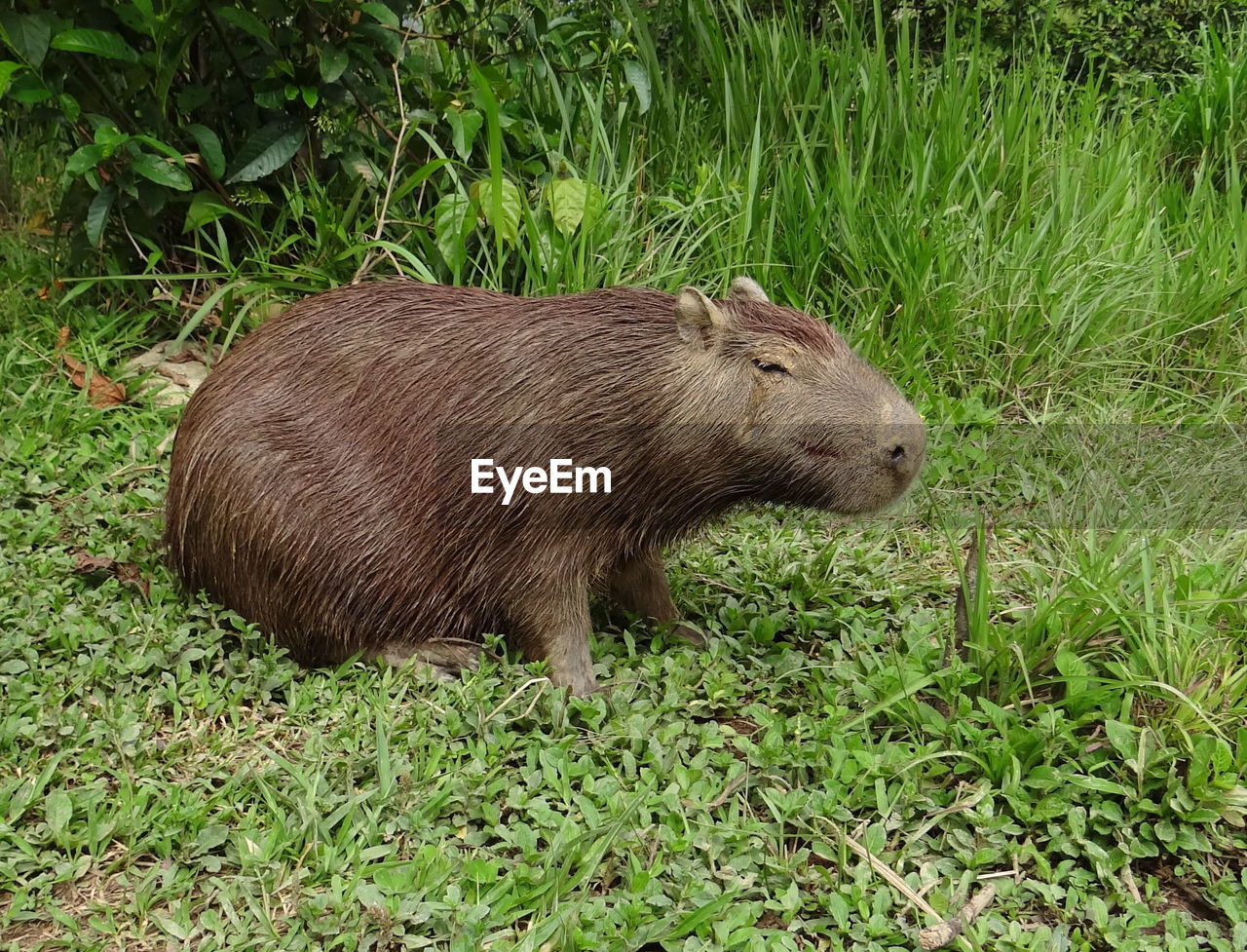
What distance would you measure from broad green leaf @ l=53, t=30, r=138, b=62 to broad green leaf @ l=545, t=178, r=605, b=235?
1.44 meters

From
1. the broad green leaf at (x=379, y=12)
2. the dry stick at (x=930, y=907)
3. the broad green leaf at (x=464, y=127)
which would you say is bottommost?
the dry stick at (x=930, y=907)

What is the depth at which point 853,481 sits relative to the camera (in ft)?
7.94

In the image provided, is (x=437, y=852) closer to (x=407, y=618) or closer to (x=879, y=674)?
(x=407, y=618)

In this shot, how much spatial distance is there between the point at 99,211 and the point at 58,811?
2.39 metres

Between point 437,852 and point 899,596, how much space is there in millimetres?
1503

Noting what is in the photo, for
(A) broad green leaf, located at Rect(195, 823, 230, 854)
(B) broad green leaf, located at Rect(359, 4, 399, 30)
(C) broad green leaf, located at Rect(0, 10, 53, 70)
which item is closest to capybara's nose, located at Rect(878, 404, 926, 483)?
(A) broad green leaf, located at Rect(195, 823, 230, 854)

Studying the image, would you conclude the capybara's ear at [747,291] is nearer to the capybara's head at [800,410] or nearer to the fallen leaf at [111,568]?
the capybara's head at [800,410]

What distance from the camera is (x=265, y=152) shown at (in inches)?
150

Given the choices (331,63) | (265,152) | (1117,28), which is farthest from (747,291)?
(1117,28)

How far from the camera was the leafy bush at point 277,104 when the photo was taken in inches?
139

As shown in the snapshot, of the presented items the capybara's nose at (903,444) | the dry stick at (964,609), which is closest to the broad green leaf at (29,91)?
the capybara's nose at (903,444)

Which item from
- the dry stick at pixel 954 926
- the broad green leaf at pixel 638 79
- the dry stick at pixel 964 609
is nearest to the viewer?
the dry stick at pixel 954 926

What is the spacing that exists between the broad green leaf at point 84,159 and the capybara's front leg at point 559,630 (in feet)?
7.22

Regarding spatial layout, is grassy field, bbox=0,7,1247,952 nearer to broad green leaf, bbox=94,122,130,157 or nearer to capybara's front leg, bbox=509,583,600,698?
capybara's front leg, bbox=509,583,600,698
